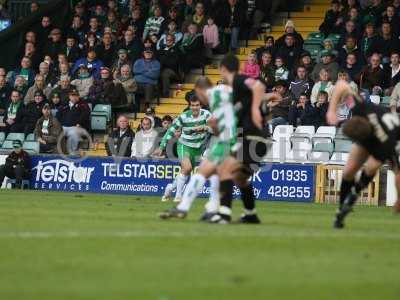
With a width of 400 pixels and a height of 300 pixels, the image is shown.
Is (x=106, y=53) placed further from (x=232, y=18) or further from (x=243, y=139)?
(x=243, y=139)

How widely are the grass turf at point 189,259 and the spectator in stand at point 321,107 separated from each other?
10.5 m

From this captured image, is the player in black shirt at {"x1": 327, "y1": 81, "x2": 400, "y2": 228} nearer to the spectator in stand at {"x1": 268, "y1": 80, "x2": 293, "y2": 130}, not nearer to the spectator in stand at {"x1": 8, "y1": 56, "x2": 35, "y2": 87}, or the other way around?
the spectator in stand at {"x1": 268, "y1": 80, "x2": 293, "y2": 130}

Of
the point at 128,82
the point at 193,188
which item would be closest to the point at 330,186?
the point at 128,82

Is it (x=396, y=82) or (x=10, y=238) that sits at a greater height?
(x=396, y=82)

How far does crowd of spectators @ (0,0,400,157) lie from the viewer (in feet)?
92.5

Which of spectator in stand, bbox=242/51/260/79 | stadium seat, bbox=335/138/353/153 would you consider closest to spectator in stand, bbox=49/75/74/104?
spectator in stand, bbox=242/51/260/79

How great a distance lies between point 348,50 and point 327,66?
3.18ft

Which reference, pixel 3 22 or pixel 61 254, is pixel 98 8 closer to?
pixel 3 22

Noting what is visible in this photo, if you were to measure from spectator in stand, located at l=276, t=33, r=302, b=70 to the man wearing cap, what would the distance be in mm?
6655

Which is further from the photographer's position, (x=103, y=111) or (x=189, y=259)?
(x=103, y=111)

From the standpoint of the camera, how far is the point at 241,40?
32656 millimetres

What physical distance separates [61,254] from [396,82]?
681 inches

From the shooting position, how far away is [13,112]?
31906mm

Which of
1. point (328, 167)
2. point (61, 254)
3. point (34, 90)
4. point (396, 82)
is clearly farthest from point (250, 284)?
point (34, 90)
